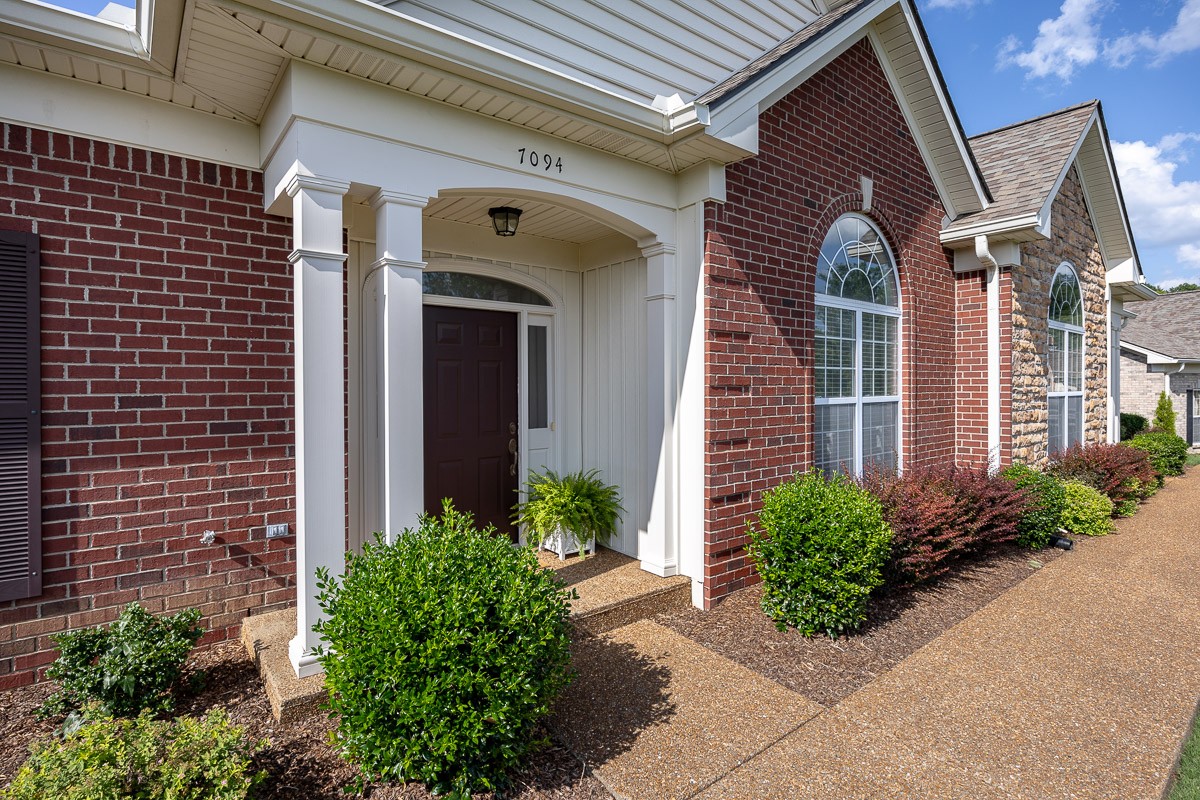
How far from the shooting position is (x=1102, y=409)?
10742 mm

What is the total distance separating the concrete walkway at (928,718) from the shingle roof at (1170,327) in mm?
19816

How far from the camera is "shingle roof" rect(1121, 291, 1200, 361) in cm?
1961

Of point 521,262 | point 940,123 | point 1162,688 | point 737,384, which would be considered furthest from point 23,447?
point 940,123

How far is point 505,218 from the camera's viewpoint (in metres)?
4.79

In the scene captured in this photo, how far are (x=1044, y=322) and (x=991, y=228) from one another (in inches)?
91.2

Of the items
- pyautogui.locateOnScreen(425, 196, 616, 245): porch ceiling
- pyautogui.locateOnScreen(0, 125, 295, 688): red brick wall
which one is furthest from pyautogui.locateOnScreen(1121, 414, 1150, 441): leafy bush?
pyautogui.locateOnScreen(0, 125, 295, 688): red brick wall

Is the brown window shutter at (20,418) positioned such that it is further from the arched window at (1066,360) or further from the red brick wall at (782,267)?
the arched window at (1066,360)

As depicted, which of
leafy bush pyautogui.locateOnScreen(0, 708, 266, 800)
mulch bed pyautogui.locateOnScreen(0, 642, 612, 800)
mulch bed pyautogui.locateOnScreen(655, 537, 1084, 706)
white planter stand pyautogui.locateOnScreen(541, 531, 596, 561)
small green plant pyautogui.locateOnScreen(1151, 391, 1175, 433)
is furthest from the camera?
small green plant pyautogui.locateOnScreen(1151, 391, 1175, 433)

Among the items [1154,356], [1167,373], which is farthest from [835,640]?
[1167,373]

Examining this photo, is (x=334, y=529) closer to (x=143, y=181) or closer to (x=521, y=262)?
(x=143, y=181)

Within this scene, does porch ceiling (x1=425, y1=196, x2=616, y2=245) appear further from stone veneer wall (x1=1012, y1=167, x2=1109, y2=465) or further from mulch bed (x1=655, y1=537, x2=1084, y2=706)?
stone veneer wall (x1=1012, y1=167, x2=1109, y2=465)

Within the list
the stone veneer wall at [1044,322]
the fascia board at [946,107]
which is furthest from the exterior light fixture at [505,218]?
the stone veneer wall at [1044,322]

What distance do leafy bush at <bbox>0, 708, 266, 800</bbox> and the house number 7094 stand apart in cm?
337

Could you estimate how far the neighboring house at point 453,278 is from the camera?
3.25m
